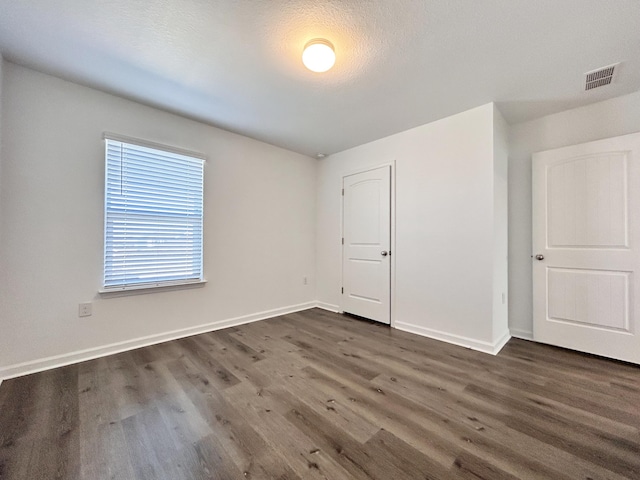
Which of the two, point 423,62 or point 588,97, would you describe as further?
point 588,97

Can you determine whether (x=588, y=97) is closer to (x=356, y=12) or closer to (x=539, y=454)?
(x=356, y=12)

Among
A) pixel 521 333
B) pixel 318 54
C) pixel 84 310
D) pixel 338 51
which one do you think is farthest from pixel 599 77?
pixel 84 310

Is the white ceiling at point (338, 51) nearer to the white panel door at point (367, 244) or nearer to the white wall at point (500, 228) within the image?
the white wall at point (500, 228)

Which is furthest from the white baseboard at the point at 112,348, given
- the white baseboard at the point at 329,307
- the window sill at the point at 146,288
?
the white baseboard at the point at 329,307

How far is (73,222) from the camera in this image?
2281 millimetres

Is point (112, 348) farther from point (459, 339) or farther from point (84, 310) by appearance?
point (459, 339)

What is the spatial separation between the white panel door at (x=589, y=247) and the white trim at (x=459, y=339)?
56 cm

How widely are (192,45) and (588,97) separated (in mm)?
3494

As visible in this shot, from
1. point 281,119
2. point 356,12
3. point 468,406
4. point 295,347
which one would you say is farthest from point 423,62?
point 295,347

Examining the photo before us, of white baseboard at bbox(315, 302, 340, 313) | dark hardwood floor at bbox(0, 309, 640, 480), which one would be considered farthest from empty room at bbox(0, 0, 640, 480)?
white baseboard at bbox(315, 302, 340, 313)

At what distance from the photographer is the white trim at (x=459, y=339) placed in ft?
8.24

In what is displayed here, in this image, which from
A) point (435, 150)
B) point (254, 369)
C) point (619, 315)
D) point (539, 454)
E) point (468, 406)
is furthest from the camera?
point (435, 150)

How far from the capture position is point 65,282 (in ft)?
7.36

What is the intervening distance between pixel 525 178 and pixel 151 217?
4147mm
